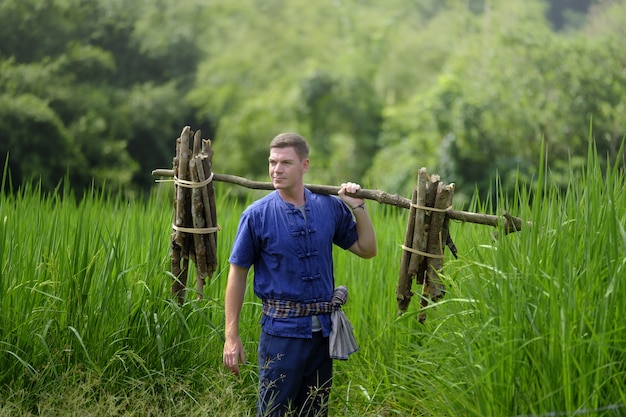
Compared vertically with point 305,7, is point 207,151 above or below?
below

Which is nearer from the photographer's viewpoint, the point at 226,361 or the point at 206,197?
the point at 226,361

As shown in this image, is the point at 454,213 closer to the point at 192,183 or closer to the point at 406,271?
the point at 406,271

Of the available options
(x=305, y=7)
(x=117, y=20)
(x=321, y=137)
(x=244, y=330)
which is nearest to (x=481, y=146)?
(x=321, y=137)

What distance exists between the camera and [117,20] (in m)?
31.7

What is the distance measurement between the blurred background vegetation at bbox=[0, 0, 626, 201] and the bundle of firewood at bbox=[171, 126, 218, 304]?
460 inches

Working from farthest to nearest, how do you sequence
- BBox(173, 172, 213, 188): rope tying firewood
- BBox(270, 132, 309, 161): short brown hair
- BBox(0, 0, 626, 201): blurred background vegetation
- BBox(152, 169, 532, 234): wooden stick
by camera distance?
1. BBox(0, 0, 626, 201): blurred background vegetation
2. BBox(173, 172, 213, 188): rope tying firewood
3. BBox(270, 132, 309, 161): short brown hair
4. BBox(152, 169, 532, 234): wooden stick

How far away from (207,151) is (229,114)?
3229 cm

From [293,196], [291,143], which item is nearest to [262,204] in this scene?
[293,196]

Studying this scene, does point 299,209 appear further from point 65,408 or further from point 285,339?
point 65,408

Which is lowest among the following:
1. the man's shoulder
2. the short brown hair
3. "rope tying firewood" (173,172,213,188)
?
the man's shoulder

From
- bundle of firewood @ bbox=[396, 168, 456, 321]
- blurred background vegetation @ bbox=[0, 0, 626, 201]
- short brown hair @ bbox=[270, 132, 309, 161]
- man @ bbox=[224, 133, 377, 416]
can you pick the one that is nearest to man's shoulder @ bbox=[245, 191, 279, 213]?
man @ bbox=[224, 133, 377, 416]

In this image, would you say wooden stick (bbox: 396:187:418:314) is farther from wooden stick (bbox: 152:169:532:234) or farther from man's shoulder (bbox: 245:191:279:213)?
man's shoulder (bbox: 245:191:279:213)

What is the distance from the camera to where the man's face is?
4.10m

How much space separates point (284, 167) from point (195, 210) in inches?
35.4
